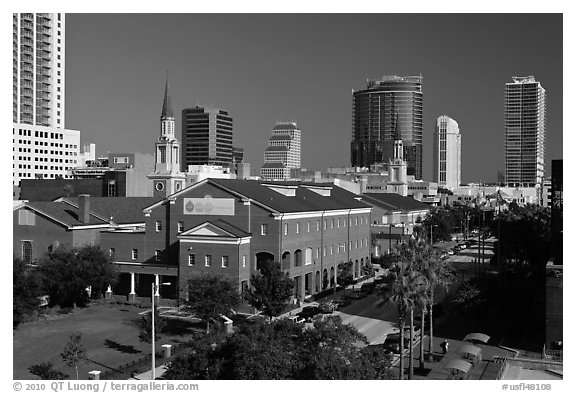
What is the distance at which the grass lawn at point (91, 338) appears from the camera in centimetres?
3684

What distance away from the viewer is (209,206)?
5381cm

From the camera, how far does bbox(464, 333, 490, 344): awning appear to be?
1560 inches

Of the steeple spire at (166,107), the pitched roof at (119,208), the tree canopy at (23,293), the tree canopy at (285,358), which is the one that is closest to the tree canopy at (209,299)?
the tree canopy at (23,293)

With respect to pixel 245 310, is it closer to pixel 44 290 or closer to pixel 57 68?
pixel 44 290

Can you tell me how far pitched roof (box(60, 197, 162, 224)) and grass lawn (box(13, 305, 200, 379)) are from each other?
1504cm

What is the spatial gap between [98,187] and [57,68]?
63.7 meters

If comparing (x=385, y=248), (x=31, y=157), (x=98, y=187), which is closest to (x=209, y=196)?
(x=385, y=248)

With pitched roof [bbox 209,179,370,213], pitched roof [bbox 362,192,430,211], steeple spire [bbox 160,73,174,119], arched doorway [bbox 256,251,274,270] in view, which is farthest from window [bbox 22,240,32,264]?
pitched roof [bbox 362,192,430,211]

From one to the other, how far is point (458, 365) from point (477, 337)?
6.35m

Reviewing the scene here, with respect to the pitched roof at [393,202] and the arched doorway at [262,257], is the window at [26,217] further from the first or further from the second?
the pitched roof at [393,202]

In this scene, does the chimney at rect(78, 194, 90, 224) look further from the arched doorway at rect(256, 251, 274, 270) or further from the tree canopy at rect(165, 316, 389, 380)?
the tree canopy at rect(165, 316, 389, 380)

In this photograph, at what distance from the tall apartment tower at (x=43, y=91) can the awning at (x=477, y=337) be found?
109502mm

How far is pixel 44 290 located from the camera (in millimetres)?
48750

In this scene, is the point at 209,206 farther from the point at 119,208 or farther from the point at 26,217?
the point at 119,208
